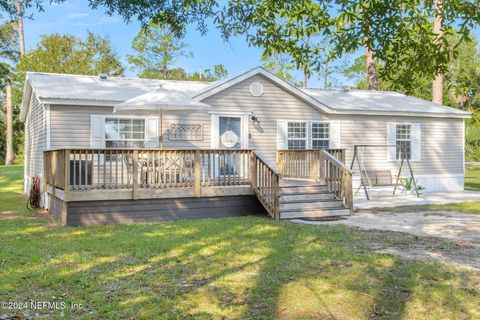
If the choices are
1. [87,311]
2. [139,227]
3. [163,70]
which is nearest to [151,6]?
[87,311]

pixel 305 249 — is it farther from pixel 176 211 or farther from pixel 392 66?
pixel 176 211

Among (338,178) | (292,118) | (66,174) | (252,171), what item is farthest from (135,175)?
(292,118)

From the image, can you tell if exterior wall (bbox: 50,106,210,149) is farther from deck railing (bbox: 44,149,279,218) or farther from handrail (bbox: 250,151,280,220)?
handrail (bbox: 250,151,280,220)

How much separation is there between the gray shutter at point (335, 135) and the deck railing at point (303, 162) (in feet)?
7.98

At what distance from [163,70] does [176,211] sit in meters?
29.2

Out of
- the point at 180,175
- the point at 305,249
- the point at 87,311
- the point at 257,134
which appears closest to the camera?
the point at 87,311

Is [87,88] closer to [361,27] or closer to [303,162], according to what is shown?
[303,162]

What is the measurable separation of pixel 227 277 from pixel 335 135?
10.3 m

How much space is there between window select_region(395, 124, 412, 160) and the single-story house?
4 cm

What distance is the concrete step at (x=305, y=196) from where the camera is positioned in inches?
391

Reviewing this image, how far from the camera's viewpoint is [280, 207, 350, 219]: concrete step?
371 inches

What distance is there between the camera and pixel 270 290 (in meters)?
4.43

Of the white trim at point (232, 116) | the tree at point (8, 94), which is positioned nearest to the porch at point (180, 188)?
the white trim at point (232, 116)

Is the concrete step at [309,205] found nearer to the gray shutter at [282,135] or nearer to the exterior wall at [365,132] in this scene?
the exterior wall at [365,132]
